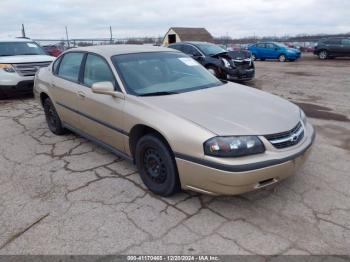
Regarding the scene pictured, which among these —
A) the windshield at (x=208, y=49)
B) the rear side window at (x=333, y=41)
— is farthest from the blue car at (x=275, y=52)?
the windshield at (x=208, y=49)

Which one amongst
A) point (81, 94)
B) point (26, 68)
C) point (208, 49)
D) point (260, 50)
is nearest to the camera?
point (81, 94)

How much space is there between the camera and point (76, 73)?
4441 mm

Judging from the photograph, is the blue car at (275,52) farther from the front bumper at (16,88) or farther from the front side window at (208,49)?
the front bumper at (16,88)

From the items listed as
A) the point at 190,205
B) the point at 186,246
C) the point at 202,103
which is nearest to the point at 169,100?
the point at 202,103

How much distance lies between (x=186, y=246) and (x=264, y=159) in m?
1.00

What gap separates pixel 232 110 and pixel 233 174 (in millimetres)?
762

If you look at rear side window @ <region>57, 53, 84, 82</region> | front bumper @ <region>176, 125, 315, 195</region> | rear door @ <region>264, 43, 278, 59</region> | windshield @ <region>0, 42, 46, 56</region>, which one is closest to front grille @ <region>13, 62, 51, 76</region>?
windshield @ <region>0, 42, 46, 56</region>

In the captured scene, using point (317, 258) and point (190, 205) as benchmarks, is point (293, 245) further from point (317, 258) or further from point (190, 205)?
point (190, 205)

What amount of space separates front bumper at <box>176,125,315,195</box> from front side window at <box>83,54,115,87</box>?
153 cm

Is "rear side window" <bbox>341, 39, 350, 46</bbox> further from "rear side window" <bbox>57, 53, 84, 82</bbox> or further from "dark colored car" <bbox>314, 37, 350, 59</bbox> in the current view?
"rear side window" <bbox>57, 53, 84, 82</bbox>

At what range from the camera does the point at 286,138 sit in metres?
2.96

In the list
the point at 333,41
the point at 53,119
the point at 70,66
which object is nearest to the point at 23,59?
the point at 53,119

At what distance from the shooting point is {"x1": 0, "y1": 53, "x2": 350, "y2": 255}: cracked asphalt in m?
2.63

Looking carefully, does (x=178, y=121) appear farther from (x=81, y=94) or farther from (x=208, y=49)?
(x=208, y=49)
